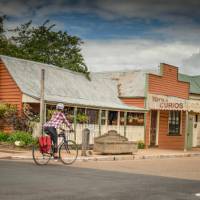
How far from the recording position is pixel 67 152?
15.8 metres

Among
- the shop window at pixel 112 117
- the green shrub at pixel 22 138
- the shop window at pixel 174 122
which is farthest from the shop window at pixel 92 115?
the shop window at pixel 174 122

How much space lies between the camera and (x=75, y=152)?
16.5 m

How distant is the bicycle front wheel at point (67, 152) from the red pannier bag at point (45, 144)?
458mm

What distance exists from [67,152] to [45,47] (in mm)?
24633

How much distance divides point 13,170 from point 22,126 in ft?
34.1

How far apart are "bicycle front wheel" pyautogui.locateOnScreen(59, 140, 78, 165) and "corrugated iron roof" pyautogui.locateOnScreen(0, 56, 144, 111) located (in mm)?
6754

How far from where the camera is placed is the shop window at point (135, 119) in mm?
29656

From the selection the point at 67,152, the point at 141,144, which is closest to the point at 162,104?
the point at 141,144

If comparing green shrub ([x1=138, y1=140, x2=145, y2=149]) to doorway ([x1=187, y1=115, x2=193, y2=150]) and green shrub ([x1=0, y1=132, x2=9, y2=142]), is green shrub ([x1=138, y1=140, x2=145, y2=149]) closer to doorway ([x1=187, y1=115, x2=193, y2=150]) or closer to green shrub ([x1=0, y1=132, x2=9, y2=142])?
doorway ([x1=187, y1=115, x2=193, y2=150])

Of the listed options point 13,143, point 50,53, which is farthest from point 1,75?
point 50,53

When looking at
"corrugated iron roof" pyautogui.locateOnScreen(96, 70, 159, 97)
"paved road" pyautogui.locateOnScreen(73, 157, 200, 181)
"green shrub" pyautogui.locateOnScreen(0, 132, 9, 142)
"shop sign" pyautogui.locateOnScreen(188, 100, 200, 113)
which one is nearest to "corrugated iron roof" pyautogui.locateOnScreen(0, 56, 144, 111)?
"corrugated iron roof" pyautogui.locateOnScreen(96, 70, 159, 97)

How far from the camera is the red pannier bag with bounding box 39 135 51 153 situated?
15.4m

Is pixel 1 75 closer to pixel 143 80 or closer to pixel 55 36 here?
pixel 143 80

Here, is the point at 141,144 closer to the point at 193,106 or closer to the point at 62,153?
the point at 193,106
